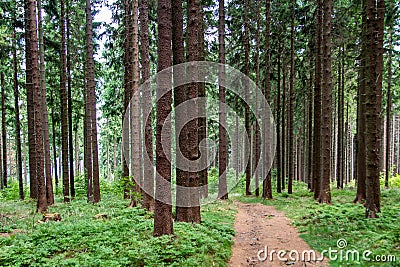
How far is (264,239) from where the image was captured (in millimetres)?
9133

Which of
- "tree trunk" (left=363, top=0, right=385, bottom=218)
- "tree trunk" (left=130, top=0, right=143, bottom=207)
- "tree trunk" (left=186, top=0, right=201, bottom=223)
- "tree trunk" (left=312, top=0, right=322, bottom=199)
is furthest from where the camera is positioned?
"tree trunk" (left=312, top=0, right=322, bottom=199)

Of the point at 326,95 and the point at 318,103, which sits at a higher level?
the point at 326,95

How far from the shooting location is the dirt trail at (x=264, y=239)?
23.3 ft

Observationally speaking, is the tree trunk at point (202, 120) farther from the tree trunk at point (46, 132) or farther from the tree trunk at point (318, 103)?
the tree trunk at point (46, 132)

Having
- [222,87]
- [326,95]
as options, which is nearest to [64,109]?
[222,87]

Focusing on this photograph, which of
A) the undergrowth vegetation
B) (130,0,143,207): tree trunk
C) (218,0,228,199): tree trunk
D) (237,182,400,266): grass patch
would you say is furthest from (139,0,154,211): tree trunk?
(218,0,228,199): tree trunk

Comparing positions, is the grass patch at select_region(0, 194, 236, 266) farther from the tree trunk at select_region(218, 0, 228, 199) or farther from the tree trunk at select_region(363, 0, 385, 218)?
the tree trunk at select_region(218, 0, 228, 199)

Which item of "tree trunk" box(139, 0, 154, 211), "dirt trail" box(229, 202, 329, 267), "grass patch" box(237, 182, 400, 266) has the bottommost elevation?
"dirt trail" box(229, 202, 329, 267)

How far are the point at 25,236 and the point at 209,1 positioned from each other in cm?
1273

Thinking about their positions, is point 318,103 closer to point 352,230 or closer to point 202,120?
point 202,120

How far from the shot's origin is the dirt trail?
7.09 m

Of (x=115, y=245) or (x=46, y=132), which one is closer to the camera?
(x=115, y=245)

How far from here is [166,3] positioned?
712 centimetres

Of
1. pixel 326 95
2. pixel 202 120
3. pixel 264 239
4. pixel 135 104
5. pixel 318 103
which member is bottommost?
pixel 264 239
